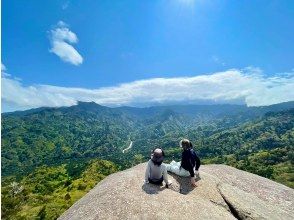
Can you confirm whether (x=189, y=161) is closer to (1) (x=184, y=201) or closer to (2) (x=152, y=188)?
(2) (x=152, y=188)

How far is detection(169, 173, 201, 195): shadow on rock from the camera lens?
19844mm

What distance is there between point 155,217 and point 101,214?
2687mm

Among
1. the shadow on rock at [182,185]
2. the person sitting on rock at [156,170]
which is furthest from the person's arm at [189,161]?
the person sitting on rock at [156,170]

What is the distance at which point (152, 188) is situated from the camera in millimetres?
18953

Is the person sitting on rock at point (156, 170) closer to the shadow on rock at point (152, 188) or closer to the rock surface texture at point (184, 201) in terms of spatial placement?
the shadow on rock at point (152, 188)

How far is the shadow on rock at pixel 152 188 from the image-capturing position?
727 inches

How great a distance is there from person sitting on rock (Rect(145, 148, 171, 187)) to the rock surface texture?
0.41 meters

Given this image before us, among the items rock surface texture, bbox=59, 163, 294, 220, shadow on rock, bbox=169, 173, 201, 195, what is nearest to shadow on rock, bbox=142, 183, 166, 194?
rock surface texture, bbox=59, 163, 294, 220

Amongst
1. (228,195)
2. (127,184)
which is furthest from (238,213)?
(127,184)

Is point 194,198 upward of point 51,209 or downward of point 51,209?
upward

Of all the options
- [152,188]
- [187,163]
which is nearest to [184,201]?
[152,188]

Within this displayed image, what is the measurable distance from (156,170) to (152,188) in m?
1.09

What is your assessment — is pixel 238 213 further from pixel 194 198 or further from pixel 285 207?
pixel 285 207

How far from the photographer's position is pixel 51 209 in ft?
384
